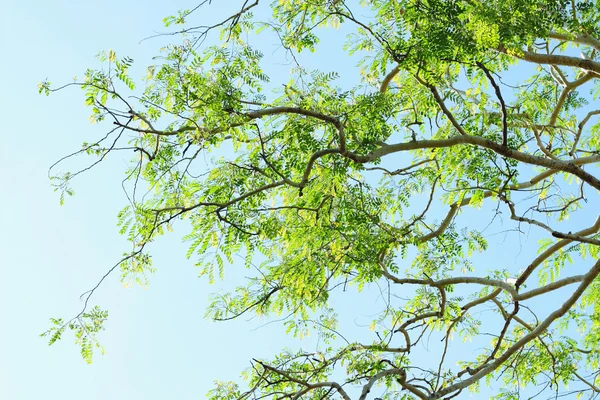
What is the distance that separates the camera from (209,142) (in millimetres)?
5066

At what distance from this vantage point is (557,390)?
6207 mm

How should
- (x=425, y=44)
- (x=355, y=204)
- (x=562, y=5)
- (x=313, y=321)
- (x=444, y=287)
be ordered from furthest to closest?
1. (x=444, y=287)
2. (x=313, y=321)
3. (x=355, y=204)
4. (x=562, y=5)
5. (x=425, y=44)

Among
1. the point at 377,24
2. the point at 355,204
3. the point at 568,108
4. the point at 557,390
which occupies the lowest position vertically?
the point at 557,390

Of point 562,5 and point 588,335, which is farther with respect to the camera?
point 588,335

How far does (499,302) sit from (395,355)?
1141 mm

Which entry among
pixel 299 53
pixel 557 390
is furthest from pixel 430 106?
pixel 557 390

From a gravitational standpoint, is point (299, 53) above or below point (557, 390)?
above

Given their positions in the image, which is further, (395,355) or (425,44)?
(395,355)

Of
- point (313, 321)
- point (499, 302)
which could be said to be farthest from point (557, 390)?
point (313, 321)

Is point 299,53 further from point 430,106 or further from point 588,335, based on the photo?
point 588,335

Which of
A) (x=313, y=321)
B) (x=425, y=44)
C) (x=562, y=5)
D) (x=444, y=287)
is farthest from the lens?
(x=444, y=287)

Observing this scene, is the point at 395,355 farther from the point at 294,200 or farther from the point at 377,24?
the point at 377,24

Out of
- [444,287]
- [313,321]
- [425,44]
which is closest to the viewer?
[425,44]

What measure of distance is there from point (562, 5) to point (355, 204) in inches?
79.8
